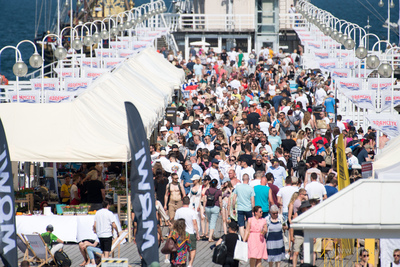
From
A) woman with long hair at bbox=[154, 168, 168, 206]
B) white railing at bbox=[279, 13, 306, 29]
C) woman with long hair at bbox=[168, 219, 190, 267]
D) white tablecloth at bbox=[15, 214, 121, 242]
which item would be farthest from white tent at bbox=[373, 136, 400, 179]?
white railing at bbox=[279, 13, 306, 29]

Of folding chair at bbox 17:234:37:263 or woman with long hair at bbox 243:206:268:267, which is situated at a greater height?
woman with long hair at bbox 243:206:268:267

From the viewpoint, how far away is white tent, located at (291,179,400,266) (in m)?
9.85

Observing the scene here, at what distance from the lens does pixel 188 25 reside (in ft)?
179

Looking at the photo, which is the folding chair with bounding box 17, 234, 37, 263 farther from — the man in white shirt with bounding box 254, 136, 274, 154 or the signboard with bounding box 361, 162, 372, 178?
the man in white shirt with bounding box 254, 136, 274, 154

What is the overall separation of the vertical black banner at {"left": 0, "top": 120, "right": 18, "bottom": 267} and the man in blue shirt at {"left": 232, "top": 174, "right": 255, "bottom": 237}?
18.1 ft

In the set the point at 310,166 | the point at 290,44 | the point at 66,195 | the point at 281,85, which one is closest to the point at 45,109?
the point at 66,195

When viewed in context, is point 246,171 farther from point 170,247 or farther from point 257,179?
point 170,247

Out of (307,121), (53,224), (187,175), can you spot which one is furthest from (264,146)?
(53,224)

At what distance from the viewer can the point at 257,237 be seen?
45.9 feet

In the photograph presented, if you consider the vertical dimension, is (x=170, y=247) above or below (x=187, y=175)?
below

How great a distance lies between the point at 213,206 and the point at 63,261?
3.55m

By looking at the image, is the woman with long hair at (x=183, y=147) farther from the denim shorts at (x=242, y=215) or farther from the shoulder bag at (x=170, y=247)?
the shoulder bag at (x=170, y=247)

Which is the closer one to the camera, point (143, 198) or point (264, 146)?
point (143, 198)

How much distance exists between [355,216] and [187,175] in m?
8.69
